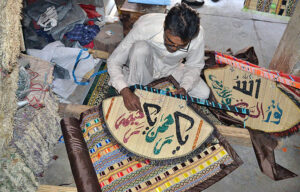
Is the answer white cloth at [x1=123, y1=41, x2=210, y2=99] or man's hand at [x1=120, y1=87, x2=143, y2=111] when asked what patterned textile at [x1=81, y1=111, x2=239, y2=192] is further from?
white cloth at [x1=123, y1=41, x2=210, y2=99]

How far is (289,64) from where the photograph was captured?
2.73m

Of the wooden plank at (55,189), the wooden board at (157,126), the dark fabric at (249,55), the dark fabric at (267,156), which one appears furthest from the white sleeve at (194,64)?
the wooden plank at (55,189)

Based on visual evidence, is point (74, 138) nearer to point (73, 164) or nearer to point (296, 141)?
point (73, 164)

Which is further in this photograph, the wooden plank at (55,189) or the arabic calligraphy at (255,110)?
the arabic calligraphy at (255,110)

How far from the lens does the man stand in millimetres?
1819

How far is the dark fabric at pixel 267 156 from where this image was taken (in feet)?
7.06

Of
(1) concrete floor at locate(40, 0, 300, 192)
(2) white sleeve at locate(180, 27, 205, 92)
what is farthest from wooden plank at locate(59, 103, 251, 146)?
(2) white sleeve at locate(180, 27, 205, 92)

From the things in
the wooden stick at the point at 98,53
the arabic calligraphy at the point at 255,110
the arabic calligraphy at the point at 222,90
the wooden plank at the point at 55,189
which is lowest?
the wooden plank at the point at 55,189

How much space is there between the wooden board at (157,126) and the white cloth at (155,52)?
0.79ft

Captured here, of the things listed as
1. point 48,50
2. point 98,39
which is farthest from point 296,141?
point 48,50

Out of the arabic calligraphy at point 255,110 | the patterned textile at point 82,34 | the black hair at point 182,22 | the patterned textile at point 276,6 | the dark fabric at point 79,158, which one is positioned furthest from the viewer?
the patterned textile at point 82,34

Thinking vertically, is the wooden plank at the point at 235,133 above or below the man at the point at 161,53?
below

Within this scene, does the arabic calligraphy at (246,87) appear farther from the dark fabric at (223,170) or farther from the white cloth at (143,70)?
the dark fabric at (223,170)

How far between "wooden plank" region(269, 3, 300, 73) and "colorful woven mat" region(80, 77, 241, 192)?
4.85 feet
